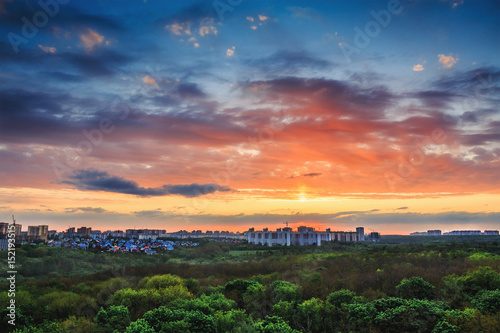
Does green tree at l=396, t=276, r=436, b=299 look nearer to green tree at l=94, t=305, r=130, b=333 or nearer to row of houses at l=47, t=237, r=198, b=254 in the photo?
green tree at l=94, t=305, r=130, b=333

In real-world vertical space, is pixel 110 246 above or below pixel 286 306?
below

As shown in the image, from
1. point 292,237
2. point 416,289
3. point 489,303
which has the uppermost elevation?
point 489,303

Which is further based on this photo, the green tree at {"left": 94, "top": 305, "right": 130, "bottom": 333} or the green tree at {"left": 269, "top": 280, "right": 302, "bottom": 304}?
the green tree at {"left": 269, "top": 280, "right": 302, "bottom": 304}

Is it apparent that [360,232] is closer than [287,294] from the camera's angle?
No

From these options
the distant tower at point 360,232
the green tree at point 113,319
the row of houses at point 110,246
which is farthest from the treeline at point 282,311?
the distant tower at point 360,232

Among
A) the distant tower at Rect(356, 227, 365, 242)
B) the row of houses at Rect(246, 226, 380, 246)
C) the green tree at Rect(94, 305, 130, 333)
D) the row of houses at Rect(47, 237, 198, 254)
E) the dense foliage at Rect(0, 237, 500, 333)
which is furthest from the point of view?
the distant tower at Rect(356, 227, 365, 242)

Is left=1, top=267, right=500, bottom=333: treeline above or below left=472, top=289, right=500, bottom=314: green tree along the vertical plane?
below

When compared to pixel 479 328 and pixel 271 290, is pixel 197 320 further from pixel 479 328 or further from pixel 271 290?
pixel 479 328

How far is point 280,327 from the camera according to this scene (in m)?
14.3

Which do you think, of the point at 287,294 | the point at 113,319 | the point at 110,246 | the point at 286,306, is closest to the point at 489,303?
the point at 286,306

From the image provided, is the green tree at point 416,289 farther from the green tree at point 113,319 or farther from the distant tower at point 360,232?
the distant tower at point 360,232

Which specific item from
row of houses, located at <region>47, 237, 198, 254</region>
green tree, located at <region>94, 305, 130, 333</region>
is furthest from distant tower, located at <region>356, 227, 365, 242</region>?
green tree, located at <region>94, 305, 130, 333</region>

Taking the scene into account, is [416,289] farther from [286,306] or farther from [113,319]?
[113,319]

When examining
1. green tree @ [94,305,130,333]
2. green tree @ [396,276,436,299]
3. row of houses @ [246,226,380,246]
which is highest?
green tree @ [396,276,436,299]
